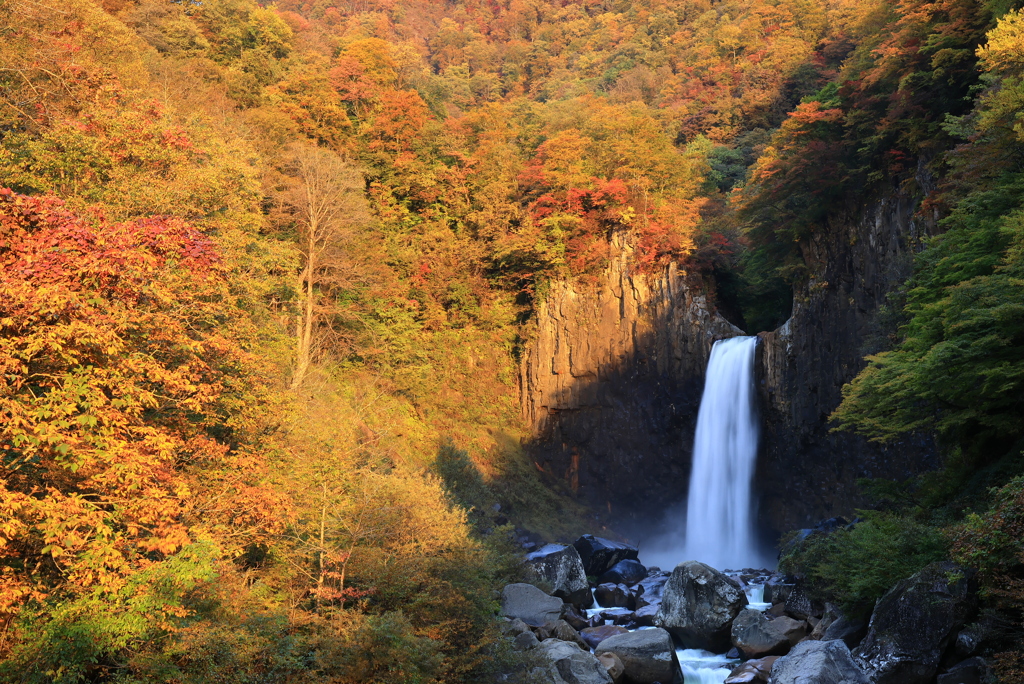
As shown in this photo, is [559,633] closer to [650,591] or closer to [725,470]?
[650,591]

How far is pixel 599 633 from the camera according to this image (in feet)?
53.1

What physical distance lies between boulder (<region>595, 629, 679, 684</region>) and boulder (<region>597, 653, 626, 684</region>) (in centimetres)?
12

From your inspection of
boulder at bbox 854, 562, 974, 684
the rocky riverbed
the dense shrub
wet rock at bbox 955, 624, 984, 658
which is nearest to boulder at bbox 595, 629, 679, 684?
the rocky riverbed

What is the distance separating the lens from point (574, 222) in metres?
30.7

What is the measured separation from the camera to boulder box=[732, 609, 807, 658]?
545 inches

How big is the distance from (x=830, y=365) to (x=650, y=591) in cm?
996

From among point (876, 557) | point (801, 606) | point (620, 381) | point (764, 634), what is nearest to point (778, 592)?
point (801, 606)

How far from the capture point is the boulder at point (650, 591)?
1931 centimetres

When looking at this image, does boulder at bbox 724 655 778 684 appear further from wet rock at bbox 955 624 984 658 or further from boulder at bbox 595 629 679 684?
wet rock at bbox 955 624 984 658

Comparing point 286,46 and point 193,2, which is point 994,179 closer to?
point 286,46

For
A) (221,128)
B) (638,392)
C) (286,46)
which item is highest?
(286,46)

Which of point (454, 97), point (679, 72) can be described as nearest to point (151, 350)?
point (454, 97)

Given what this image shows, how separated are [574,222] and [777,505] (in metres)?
14.5

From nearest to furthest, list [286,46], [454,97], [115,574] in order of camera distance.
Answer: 1. [115,574]
2. [286,46]
3. [454,97]
